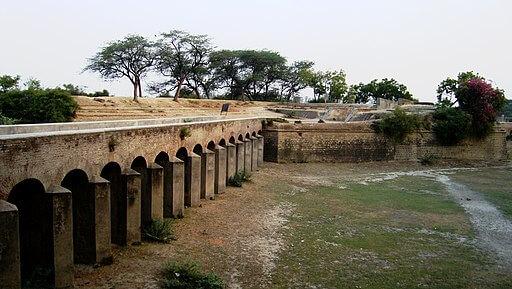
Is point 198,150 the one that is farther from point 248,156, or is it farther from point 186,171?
point 248,156

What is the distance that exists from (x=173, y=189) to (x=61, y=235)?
6069mm

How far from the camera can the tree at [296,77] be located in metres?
60.2

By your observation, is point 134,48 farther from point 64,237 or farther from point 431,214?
point 64,237

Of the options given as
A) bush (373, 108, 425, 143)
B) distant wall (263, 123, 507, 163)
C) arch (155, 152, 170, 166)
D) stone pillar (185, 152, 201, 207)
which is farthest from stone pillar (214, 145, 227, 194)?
bush (373, 108, 425, 143)

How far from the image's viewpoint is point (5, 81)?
25469 mm

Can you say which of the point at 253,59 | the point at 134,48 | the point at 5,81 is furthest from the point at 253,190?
the point at 253,59

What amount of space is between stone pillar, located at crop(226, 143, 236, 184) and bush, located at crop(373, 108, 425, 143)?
15.2 meters

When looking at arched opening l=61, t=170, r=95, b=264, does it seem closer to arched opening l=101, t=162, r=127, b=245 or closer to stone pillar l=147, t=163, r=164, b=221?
arched opening l=101, t=162, r=127, b=245

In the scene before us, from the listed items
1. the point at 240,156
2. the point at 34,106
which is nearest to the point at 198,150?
the point at 240,156

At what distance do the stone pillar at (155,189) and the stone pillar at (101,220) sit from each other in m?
2.91

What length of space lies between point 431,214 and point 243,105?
33623 mm

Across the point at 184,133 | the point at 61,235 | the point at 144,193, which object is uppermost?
the point at 184,133

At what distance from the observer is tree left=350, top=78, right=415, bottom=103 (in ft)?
211

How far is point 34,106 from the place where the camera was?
66.0 feet
